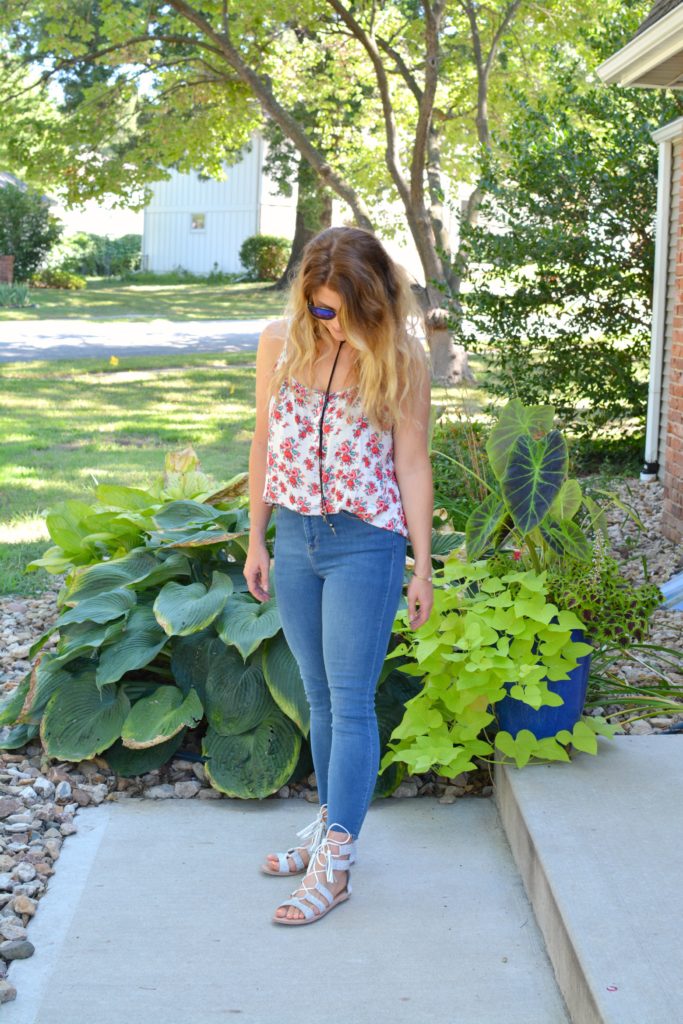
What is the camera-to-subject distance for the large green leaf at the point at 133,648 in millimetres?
3721

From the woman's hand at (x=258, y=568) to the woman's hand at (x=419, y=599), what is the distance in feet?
1.34

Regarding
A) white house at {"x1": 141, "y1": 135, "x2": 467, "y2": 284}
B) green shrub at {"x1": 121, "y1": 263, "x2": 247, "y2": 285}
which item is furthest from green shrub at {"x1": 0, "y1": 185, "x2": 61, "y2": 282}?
white house at {"x1": 141, "y1": 135, "x2": 467, "y2": 284}

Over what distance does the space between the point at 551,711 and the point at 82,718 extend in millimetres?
1502

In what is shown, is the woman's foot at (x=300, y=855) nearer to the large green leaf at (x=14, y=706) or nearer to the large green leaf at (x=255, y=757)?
the large green leaf at (x=255, y=757)

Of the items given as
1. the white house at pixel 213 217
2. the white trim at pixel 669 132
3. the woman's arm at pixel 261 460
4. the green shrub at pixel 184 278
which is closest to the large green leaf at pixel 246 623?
the woman's arm at pixel 261 460

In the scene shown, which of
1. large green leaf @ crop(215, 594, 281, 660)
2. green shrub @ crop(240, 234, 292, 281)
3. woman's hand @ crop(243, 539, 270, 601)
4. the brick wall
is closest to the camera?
woman's hand @ crop(243, 539, 270, 601)

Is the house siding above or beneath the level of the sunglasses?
beneath

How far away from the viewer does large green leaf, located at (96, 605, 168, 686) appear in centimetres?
372

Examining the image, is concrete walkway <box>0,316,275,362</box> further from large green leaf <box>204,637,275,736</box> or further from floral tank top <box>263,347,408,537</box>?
floral tank top <box>263,347,408,537</box>

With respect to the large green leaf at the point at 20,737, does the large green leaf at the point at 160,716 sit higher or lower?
higher

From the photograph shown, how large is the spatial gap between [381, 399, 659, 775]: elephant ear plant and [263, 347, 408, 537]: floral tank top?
0.71 m

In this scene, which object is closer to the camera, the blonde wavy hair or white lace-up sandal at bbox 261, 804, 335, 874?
the blonde wavy hair

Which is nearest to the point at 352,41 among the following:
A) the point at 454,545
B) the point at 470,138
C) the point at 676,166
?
the point at 470,138

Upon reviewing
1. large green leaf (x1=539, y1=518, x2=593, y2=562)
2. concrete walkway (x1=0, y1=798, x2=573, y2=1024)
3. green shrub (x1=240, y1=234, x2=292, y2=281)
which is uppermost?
green shrub (x1=240, y1=234, x2=292, y2=281)
